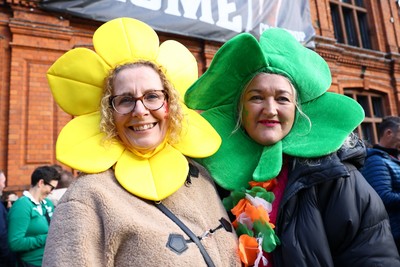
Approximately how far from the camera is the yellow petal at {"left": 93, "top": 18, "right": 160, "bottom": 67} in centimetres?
162

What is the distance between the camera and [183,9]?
19.8 feet

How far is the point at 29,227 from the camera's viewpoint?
3217 millimetres

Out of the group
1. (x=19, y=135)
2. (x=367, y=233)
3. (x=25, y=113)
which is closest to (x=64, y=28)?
(x=25, y=113)

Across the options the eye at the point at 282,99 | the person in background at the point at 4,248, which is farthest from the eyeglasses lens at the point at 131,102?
the person in background at the point at 4,248

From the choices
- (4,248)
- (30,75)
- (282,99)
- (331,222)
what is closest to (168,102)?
(282,99)

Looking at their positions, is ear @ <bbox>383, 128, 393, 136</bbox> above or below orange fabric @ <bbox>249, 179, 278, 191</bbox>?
above

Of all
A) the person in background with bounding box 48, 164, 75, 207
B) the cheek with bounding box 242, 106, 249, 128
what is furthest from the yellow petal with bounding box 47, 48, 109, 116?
the person in background with bounding box 48, 164, 75, 207

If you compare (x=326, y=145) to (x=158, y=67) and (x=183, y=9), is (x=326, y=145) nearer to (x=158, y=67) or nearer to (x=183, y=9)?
(x=158, y=67)

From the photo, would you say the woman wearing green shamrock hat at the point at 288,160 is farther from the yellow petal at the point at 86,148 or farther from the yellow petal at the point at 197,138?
the yellow petal at the point at 86,148

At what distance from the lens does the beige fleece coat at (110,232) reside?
126 cm

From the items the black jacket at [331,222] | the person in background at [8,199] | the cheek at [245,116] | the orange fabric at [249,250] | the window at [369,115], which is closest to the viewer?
the black jacket at [331,222]

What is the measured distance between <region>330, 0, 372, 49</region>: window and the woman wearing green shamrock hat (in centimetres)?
877

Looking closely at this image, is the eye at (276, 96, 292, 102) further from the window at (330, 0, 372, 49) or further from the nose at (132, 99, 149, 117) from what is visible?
the window at (330, 0, 372, 49)

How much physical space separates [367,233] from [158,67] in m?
1.16
